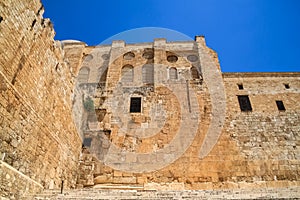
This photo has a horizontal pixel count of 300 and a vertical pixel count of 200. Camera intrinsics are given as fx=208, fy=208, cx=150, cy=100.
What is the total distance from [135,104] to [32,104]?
5551mm

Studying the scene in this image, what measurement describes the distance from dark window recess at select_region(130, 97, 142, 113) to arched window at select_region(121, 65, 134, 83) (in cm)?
371

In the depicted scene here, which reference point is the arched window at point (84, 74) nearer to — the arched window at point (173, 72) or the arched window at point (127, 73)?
the arched window at point (127, 73)

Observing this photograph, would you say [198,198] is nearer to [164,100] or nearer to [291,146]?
[164,100]

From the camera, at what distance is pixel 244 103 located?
11453 mm

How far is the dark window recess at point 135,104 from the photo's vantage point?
10.8 m

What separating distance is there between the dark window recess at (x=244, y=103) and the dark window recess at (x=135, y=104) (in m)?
5.52

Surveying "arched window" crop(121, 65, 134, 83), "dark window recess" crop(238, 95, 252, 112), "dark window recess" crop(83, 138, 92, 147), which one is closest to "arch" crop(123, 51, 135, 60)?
"arched window" crop(121, 65, 134, 83)

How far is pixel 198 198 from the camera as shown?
5.08 m

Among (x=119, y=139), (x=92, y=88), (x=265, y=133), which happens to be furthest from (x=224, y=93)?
(x=92, y=88)

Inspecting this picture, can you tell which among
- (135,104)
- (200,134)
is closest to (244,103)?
(200,134)

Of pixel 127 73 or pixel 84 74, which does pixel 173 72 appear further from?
pixel 84 74

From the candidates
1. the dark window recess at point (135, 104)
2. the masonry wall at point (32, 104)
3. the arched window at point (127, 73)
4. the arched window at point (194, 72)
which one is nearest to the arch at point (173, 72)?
the arched window at point (194, 72)

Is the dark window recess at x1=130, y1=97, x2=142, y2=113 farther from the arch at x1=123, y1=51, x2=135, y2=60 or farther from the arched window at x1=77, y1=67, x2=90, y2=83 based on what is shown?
the arched window at x1=77, y1=67, x2=90, y2=83

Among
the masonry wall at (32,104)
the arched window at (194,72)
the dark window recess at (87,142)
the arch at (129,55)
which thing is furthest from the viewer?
the arch at (129,55)
